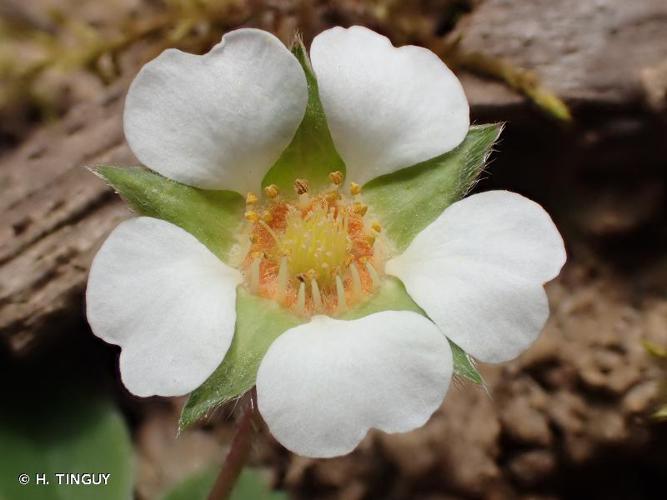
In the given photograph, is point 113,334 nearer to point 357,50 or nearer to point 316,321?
point 316,321

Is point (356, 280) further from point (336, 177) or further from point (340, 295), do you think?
point (336, 177)

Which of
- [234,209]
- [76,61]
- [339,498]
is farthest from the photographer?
[76,61]

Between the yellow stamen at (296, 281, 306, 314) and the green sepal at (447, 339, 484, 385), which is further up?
the yellow stamen at (296, 281, 306, 314)

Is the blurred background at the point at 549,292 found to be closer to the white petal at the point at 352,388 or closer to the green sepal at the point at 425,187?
the green sepal at the point at 425,187

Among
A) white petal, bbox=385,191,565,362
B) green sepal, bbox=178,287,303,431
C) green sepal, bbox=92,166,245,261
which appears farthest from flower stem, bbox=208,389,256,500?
white petal, bbox=385,191,565,362

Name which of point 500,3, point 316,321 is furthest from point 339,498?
point 500,3

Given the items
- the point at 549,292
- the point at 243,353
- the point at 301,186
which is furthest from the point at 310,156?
the point at 549,292

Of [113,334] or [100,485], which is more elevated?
[113,334]

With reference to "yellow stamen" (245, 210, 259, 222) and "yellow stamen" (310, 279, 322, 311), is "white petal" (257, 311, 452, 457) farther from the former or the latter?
"yellow stamen" (245, 210, 259, 222)

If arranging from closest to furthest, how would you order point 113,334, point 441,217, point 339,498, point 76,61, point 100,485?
point 113,334 → point 441,217 → point 100,485 → point 339,498 → point 76,61
